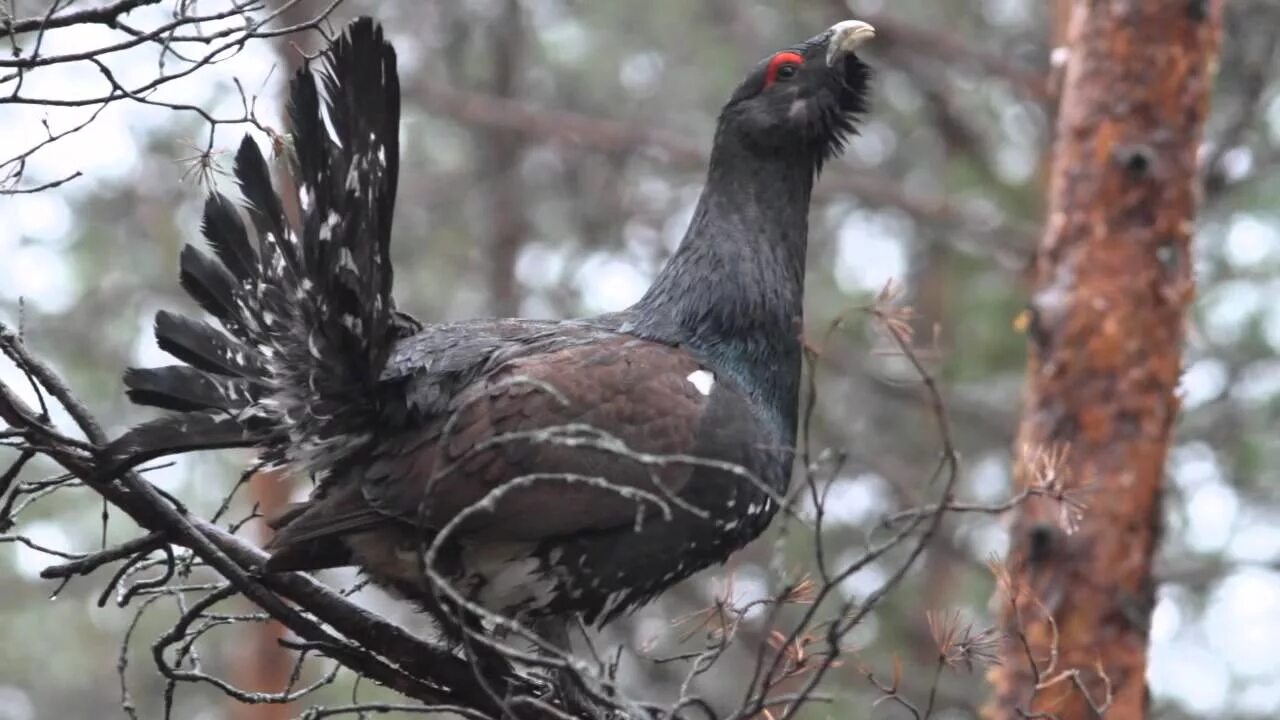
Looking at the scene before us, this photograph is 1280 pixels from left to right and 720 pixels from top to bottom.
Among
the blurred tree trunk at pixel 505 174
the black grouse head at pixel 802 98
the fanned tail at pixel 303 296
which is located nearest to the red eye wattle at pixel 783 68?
the black grouse head at pixel 802 98

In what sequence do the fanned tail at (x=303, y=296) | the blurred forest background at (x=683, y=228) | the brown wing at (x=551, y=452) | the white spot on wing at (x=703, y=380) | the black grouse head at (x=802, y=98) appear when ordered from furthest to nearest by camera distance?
the blurred forest background at (x=683, y=228) < the black grouse head at (x=802, y=98) < the white spot on wing at (x=703, y=380) < the brown wing at (x=551, y=452) < the fanned tail at (x=303, y=296)

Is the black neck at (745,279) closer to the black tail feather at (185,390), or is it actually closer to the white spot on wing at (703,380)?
the white spot on wing at (703,380)

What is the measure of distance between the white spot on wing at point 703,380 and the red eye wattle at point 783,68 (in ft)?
4.09

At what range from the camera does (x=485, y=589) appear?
161 inches

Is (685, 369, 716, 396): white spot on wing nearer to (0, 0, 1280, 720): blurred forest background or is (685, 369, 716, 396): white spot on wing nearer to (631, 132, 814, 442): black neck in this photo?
(631, 132, 814, 442): black neck

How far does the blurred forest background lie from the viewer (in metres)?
10.2

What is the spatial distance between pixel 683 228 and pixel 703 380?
9.45 m

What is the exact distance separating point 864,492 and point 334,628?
953 centimetres

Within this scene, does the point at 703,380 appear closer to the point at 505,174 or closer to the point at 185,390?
the point at 185,390

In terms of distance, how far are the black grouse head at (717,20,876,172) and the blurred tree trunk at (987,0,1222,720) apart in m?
1.72

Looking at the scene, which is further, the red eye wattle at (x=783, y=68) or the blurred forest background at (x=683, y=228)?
the blurred forest background at (x=683, y=228)

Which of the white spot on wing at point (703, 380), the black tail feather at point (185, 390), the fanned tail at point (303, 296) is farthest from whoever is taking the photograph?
the white spot on wing at point (703, 380)

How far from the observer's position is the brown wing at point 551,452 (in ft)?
12.9

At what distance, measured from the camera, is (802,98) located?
5008mm
